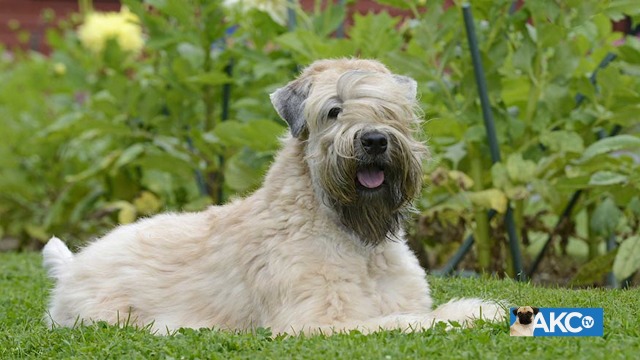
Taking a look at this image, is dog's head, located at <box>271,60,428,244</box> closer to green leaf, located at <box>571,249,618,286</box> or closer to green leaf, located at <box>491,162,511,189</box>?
green leaf, located at <box>491,162,511,189</box>

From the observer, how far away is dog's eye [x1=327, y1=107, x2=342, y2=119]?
4948 mm

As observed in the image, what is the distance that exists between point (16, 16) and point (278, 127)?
15862mm

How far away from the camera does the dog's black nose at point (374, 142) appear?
4.78 meters

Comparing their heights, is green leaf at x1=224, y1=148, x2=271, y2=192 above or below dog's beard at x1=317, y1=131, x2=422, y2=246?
below

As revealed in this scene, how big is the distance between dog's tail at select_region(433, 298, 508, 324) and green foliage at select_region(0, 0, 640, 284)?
1873mm

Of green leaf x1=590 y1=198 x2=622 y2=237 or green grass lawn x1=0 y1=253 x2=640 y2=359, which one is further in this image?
green leaf x1=590 y1=198 x2=622 y2=237

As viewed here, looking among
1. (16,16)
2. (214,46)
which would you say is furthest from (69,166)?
(16,16)

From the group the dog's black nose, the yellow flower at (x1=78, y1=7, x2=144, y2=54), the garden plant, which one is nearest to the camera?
the dog's black nose

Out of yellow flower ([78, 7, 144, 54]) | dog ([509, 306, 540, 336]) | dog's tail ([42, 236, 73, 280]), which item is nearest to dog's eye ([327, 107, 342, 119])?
dog ([509, 306, 540, 336])

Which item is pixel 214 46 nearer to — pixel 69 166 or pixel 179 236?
pixel 69 166

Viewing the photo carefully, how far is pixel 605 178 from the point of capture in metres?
6.75

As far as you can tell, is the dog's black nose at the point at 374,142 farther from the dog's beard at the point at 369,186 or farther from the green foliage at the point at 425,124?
the green foliage at the point at 425,124

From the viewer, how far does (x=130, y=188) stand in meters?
10.1

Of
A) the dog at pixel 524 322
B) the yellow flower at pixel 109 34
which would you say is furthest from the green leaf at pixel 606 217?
the yellow flower at pixel 109 34
